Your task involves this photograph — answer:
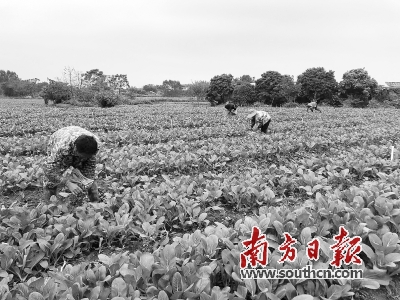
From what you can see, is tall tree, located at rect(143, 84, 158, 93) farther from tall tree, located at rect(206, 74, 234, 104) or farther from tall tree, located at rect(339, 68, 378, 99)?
tall tree, located at rect(339, 68, 378, 99)

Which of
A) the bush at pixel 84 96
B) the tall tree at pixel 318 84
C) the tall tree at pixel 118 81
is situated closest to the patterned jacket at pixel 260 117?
the bush at pixel 84 96

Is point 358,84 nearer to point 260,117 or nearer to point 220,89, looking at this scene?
point 220,89

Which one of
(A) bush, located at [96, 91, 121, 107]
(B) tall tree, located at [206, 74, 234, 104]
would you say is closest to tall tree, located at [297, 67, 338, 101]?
(B) tall tree, located at [206, 74, 234, 104]

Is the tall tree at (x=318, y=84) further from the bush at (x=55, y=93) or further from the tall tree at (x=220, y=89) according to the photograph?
the bush at (x=55, y=93)

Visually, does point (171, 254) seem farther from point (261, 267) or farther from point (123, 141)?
point (123, 141)

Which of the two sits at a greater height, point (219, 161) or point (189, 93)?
point (189, 93)

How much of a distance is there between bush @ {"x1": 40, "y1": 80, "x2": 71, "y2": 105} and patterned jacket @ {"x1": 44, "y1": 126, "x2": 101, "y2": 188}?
41060mm

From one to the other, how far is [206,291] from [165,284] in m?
0.37

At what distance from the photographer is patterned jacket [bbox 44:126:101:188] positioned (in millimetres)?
4559

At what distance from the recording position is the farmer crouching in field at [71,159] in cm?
444

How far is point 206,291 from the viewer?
8.27 ft

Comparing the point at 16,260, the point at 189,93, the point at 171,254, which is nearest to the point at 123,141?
the point at 16,260

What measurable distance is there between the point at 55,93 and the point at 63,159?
41496mm

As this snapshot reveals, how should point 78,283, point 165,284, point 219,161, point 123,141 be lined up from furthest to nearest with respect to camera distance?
1. point 123,141
2. point 219,161
3. point 165,284
4. point 78,283
